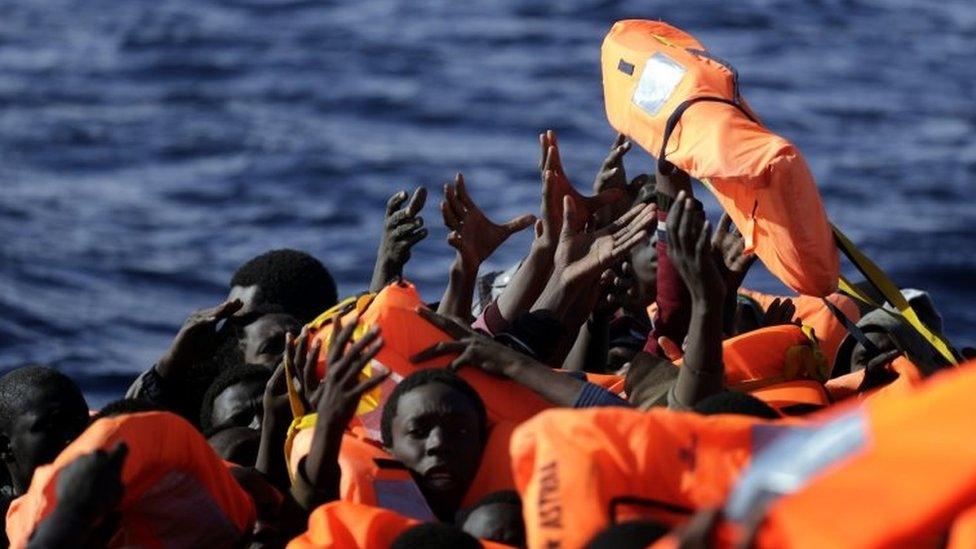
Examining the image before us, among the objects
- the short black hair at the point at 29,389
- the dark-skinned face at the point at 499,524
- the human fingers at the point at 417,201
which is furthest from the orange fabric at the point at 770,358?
the short black hair at the point at 29,389

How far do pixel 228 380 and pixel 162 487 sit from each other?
1.12 metres

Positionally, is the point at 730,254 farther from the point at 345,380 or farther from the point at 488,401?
the point at 345,380

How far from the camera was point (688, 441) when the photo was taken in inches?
148

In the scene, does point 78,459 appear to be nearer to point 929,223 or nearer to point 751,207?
point 751,207

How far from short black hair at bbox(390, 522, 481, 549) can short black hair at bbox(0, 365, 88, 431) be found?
56.1 inches

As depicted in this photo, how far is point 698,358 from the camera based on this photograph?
461cm

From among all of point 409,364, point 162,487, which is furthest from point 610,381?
A: point 162,487

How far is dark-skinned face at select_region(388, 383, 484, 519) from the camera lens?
4.67m

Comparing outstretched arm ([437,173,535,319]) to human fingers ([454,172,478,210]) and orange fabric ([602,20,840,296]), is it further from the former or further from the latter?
orange fabric ([602,20,840,296])

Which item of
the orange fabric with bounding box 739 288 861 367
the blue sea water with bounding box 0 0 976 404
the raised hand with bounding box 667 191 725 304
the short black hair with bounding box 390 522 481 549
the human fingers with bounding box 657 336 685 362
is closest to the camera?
the short black hair with bounding box 390 522 481 549

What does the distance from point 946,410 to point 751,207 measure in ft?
7.23

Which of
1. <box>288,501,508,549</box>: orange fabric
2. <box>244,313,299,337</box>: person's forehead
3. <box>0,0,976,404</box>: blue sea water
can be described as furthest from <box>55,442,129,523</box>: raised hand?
<box>0,0,976,404</box>: blue sea water

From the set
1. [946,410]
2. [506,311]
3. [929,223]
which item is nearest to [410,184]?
[929,223]

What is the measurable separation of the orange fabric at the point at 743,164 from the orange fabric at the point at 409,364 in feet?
2.29
